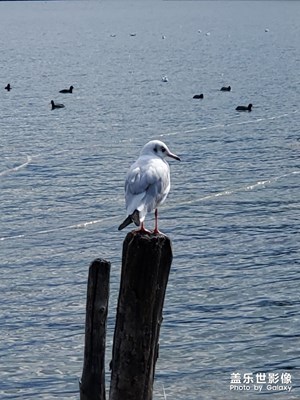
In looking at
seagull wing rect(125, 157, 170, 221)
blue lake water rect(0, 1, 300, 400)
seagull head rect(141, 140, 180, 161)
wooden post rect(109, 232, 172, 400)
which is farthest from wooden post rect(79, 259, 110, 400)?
blue lake water rect(0, 1, 300, 400)

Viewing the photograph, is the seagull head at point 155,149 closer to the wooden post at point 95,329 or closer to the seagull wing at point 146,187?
the seagull wing at point 146,187

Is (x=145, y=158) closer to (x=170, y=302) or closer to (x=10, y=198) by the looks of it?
(x=170, y=302)

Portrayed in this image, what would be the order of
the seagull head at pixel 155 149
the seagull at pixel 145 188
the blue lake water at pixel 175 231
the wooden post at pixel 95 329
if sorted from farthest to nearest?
the blue lake water at pixel 175 231 → the seagull head at pixel 155 149 → the seagull at pixel 145 188 → the wooden post at pixel 95 329

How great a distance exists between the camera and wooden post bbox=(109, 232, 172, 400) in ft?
52.2

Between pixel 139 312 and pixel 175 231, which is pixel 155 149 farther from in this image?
pixel 175 231

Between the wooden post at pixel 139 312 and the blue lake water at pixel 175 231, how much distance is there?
10149 millimetres

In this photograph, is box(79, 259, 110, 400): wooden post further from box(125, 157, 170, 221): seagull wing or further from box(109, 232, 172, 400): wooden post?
box(125, 157, 170, 221): seagull wing

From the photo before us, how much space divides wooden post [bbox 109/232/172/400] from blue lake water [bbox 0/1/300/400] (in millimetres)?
10149

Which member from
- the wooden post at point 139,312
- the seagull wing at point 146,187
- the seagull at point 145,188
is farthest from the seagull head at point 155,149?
the wooden post at point 139,312

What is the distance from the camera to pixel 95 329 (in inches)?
691

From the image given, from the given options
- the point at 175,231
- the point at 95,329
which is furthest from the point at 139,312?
the point at 175,231

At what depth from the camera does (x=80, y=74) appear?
126 m

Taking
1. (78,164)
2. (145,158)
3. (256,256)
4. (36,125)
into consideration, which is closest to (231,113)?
(36,125)

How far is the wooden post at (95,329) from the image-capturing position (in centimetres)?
1719
